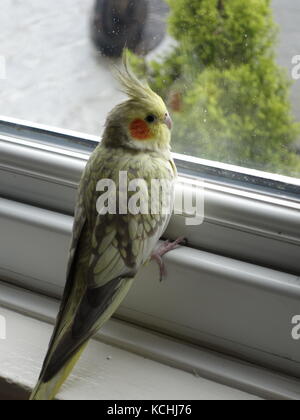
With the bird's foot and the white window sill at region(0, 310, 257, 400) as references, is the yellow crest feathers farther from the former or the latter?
the white window sill at region(0, 310, 257, 400)

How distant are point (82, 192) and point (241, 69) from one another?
26 cm

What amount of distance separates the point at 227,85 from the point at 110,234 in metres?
0.26

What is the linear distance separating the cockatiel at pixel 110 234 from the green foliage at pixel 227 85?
0.09m

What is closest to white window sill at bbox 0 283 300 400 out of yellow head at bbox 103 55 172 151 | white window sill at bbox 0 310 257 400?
white window sill at bbox 0 310 257 400

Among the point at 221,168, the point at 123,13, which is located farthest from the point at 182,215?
the point at 123,13

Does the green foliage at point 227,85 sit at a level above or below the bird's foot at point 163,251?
above

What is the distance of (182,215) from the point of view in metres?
0.77

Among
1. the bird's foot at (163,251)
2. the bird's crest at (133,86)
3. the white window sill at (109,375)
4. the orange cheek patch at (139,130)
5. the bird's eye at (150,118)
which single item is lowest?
the white window sill at (109,375)

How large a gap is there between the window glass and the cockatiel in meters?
0.10

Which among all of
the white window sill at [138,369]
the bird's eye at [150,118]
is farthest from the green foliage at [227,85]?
the white window sill at [138,369]

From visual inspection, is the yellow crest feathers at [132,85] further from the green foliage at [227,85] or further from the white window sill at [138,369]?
the white window sill at [138,369]

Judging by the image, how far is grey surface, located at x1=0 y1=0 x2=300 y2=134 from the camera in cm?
86

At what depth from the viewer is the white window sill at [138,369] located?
699mm

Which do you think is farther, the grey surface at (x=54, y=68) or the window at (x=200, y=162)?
the grey surface at (x=54, y=68)
